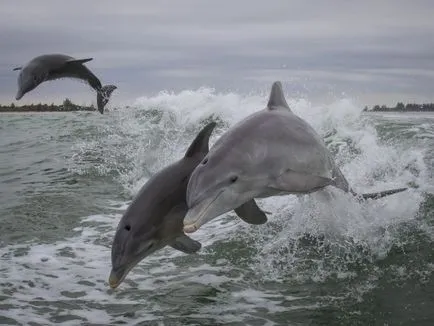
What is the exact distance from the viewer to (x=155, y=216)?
16.5 feet

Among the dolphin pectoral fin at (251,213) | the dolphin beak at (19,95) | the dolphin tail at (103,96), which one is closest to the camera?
the dolphin pectoral fin at (251,213)

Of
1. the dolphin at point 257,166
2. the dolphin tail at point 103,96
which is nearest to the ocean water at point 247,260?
the dolphin at point 257,166

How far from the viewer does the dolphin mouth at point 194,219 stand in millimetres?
4031

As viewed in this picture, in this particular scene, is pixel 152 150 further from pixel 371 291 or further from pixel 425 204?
pixel 371 291

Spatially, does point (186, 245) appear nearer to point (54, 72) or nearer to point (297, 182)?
point (297, 182)

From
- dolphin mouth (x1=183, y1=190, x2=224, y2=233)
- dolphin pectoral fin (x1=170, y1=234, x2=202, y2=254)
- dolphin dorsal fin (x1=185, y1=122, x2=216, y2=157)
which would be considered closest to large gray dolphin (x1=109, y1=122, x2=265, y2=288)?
dolphin dorsal fin (x1=185, y1=122, x2=216, y2=157)

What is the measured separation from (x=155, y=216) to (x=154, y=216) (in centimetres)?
1

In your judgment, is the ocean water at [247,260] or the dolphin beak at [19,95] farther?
the dolphin beak at [19,95]

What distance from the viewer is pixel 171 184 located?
5.15 meters

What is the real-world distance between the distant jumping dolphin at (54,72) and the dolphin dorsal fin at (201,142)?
3.81 meters

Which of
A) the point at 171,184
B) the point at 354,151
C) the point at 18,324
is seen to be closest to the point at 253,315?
the point at 171,184

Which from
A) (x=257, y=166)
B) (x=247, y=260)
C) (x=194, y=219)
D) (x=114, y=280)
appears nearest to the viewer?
(x=194, y=219)

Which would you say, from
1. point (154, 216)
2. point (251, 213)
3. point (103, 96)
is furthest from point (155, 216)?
point (103, 96)

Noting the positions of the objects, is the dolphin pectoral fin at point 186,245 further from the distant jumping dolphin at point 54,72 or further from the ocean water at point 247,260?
the distant jumping dolphin at point 54,72
